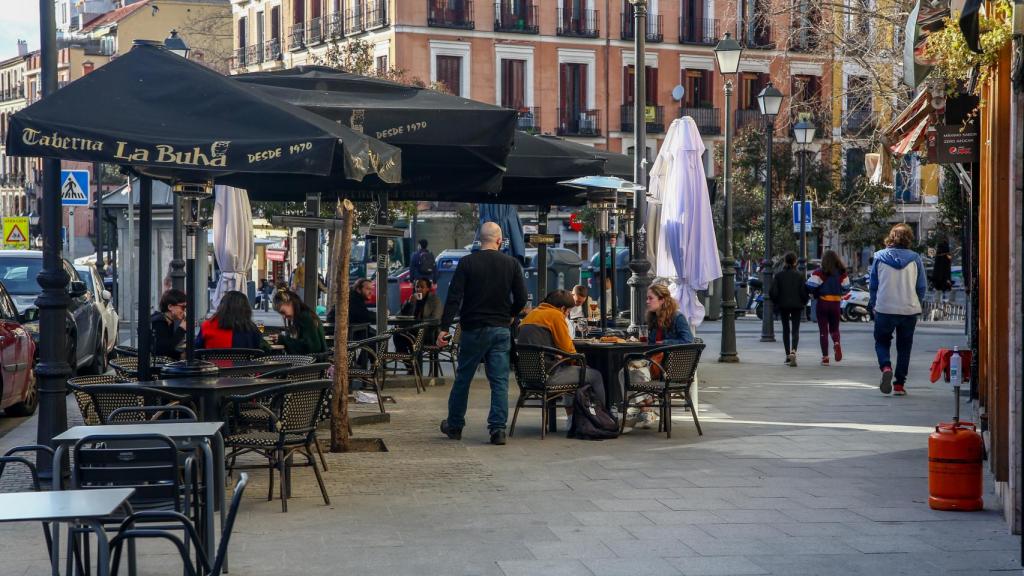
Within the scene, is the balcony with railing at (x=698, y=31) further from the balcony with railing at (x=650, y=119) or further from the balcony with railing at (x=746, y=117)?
the balcony with railing at (x=650, y=119)

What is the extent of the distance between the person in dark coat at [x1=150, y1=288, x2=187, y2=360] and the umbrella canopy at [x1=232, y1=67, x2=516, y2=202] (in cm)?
207

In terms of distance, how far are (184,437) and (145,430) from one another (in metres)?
0.19

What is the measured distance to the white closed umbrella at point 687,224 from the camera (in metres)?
16.0

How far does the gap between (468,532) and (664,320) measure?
559 cm

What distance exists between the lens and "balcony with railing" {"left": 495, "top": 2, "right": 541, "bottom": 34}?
188 ft

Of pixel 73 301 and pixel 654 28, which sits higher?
pixel 654 28

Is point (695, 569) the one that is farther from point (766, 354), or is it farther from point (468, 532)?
point (766, 354)

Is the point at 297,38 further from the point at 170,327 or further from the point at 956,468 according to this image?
the point at 956,468

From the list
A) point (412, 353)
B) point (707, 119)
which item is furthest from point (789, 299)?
point (707, 119)

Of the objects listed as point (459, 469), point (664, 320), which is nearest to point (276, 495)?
point (459, 469)

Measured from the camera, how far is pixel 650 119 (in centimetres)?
5947

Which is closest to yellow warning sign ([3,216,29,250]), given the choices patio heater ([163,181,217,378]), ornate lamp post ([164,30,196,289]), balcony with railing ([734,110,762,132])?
ornate lamp post ([164,30,196,289])

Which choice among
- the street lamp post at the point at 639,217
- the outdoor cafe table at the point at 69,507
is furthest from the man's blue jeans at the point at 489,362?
the outdoor cafe table at the point at 69,507

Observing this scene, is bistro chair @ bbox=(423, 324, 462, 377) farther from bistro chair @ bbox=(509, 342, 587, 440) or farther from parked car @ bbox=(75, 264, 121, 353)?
parked car @ bbox=(75, 264, 121, 353)
